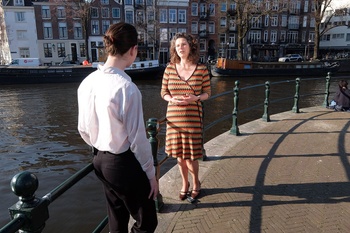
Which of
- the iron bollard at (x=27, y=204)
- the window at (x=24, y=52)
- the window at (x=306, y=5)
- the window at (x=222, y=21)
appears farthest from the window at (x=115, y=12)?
the iron bollard at (x=27, y=204)

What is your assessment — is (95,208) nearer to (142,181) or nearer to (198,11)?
(142,181)

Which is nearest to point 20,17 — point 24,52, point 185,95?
point 24,52

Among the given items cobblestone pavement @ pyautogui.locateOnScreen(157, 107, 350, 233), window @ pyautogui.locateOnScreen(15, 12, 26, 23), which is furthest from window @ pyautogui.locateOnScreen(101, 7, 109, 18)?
cobblestone pavement @ pyautogui.locateOnScreen(157, 107, 350, 233)

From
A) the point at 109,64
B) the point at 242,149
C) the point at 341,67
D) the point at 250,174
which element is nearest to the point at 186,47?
the point at 109,64

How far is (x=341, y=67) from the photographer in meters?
35.1

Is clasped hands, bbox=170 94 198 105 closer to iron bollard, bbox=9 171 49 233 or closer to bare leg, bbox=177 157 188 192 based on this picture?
bare leg, bbox=177 157 188 192

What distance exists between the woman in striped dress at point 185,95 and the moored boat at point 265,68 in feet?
82.6

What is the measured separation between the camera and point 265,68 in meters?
28.8

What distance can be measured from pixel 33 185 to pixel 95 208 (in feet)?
12.5

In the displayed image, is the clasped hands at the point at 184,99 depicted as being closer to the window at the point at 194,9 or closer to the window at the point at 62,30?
the window at the point at 62,30

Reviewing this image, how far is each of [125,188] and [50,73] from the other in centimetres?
2555

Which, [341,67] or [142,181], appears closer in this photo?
[142,181]

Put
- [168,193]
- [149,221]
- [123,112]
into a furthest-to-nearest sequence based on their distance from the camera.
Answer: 1. [168,193]
2. [149,221]
3. [123,112]

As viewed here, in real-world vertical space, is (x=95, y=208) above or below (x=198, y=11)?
below
